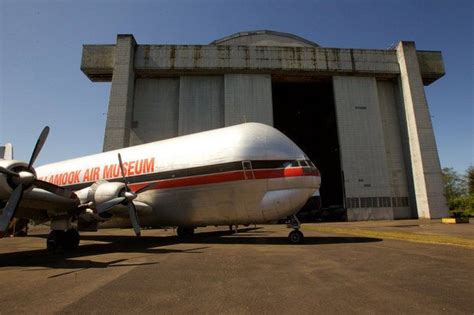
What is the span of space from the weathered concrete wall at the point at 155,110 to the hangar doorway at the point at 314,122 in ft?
55.6

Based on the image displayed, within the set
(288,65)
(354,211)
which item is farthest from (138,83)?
(354,211)

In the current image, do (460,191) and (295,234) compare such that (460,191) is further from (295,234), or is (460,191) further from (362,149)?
(295,234)

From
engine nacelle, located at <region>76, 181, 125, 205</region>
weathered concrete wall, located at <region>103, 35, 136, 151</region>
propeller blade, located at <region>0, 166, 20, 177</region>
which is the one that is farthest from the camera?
weathered concrete wall, located at <region>103, 35, 136, 151</region>

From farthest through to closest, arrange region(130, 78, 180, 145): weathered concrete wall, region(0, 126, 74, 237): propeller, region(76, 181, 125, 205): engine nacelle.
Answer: region(130, 78, 180, 145): weathered concrete wall → region(76, 181, 125, 205): engine nacelle → region(0, 126, 74, 237): propeller

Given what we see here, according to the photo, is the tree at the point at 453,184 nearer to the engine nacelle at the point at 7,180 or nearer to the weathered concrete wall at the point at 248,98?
the weathered concrete wall at the point at 248,98

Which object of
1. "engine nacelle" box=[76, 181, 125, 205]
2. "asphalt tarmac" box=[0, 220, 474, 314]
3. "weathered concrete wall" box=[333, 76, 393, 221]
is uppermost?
"weathered concrete wall" box=[333, 76, 393, 221]

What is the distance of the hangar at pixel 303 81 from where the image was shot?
1590 inches

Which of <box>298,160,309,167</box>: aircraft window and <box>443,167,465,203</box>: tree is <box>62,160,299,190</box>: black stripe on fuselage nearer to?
<box>298,160,309,167</box>: aircraft window

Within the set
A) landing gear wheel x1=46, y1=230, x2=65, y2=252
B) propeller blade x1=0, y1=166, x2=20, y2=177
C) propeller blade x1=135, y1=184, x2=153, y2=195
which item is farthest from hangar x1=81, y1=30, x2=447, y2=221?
propeller blade x1=0, y1=166, x2=20, y2=177

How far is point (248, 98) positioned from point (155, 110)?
13889 millimetres

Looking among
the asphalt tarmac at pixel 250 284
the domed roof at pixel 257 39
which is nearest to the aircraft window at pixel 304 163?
the asphalt tarmac at pixel 250 284

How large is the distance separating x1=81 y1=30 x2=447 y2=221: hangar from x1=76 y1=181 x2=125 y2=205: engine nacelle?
85.9 ft

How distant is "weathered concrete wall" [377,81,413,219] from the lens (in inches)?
1626

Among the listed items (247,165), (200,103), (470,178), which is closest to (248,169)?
(247,165)
